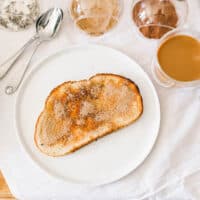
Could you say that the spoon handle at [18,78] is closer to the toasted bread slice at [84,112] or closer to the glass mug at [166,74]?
the toasted bread slice at [84,112]

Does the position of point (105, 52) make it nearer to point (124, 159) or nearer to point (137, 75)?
point (137, 75)

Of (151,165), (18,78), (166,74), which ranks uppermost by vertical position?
(18,78)

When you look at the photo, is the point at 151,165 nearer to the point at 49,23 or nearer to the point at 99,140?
the point at 99,140

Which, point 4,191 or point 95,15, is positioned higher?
point 95,15

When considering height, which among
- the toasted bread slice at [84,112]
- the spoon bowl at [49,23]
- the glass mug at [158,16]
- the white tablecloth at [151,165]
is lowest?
the white tablecloth at [151,165]

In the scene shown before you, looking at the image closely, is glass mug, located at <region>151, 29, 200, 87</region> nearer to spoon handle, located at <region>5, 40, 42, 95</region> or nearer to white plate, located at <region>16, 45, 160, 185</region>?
white plate, located at <region>16, 45, 160, 185</region>

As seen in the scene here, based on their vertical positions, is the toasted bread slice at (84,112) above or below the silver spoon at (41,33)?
below

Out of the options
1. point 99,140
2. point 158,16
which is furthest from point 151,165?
point 158,16

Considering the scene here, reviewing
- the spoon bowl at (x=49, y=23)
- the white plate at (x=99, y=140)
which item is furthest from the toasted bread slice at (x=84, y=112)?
the spoon bowl at (x=49, y=23)
